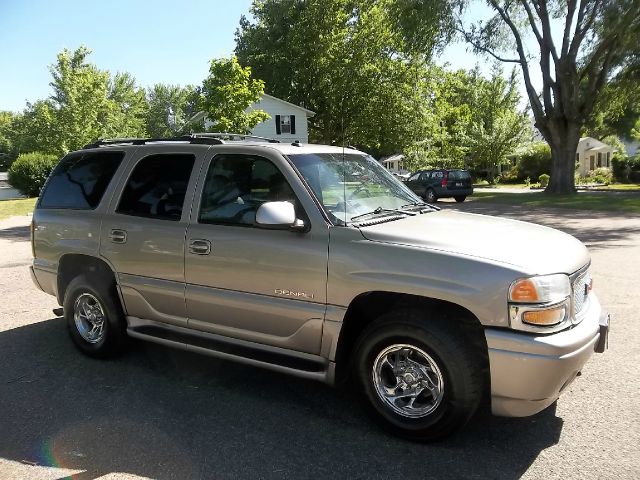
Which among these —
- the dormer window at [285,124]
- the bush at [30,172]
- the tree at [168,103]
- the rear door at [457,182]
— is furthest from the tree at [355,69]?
the tree at [168,103]

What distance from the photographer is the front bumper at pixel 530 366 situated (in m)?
2.89

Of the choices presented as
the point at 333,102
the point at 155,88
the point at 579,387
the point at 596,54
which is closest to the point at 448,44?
the point at 596,54

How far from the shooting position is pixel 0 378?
4.44 m

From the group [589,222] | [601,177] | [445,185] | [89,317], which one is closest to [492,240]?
[89,317]

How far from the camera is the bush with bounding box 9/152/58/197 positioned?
114ft

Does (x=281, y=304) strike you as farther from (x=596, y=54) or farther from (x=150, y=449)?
(x=596, y=54)

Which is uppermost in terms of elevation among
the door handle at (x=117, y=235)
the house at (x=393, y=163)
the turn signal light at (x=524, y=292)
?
the house at (x=393, y=163)

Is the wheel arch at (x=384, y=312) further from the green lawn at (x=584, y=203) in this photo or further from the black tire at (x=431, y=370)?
the green lawn at (x=584, y=203)

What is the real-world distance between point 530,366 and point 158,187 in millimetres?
3190

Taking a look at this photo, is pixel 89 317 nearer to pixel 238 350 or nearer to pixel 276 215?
pixel 238 350

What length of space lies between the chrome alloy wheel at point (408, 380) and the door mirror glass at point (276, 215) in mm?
1054

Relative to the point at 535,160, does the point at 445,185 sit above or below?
below

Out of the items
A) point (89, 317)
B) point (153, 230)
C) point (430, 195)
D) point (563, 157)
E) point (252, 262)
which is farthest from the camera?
point (563, 157)

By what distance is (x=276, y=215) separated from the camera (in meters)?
3.43
